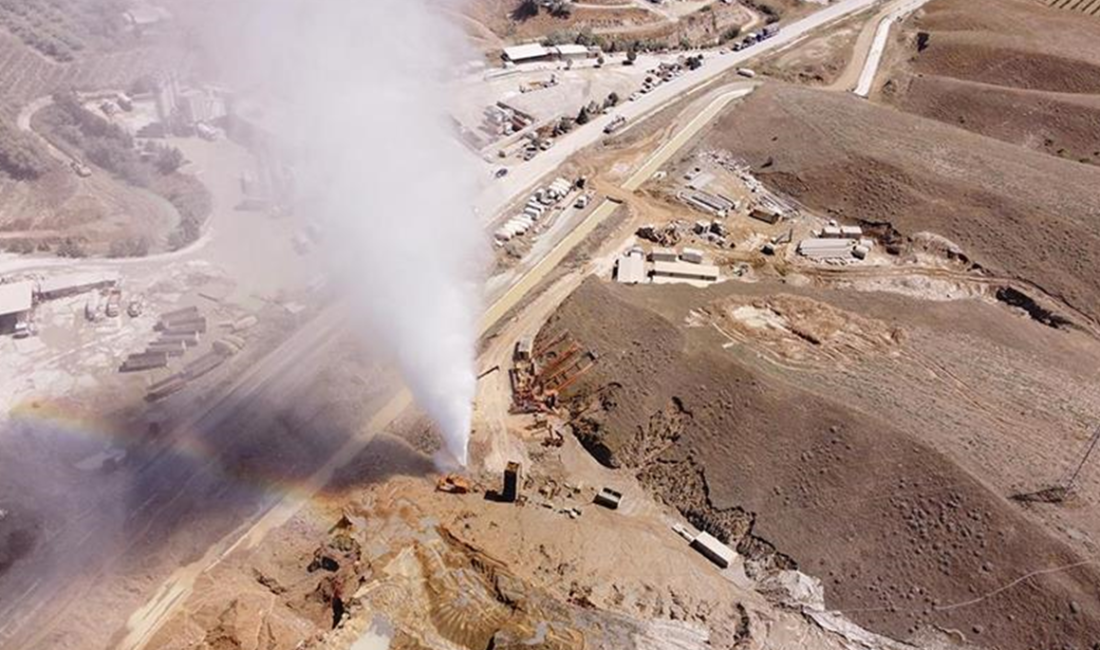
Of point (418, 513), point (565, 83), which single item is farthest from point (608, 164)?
point (418, 513)

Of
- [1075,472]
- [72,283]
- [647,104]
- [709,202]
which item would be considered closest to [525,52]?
[647,104]

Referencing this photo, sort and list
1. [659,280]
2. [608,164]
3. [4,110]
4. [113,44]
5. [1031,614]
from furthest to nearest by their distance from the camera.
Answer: [113,44], [4,110], [608,164], [659,280], [1031,614]

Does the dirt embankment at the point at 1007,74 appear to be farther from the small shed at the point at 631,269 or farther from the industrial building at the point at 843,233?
the small shed at the point at 631,269

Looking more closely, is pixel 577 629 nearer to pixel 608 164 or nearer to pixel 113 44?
pixel 608 164

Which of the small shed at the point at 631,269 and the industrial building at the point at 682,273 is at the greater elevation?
the industrial building at the point at 682,273

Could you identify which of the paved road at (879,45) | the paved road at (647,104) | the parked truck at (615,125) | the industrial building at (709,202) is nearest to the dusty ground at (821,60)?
the paved road at (879,45)

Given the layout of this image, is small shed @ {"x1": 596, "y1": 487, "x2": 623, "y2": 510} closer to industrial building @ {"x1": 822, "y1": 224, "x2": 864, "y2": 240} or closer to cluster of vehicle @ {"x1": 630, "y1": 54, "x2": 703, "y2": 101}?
industrial building @ {"x1": 822, "y1": 224, "x2": 864, "y2": 240}
